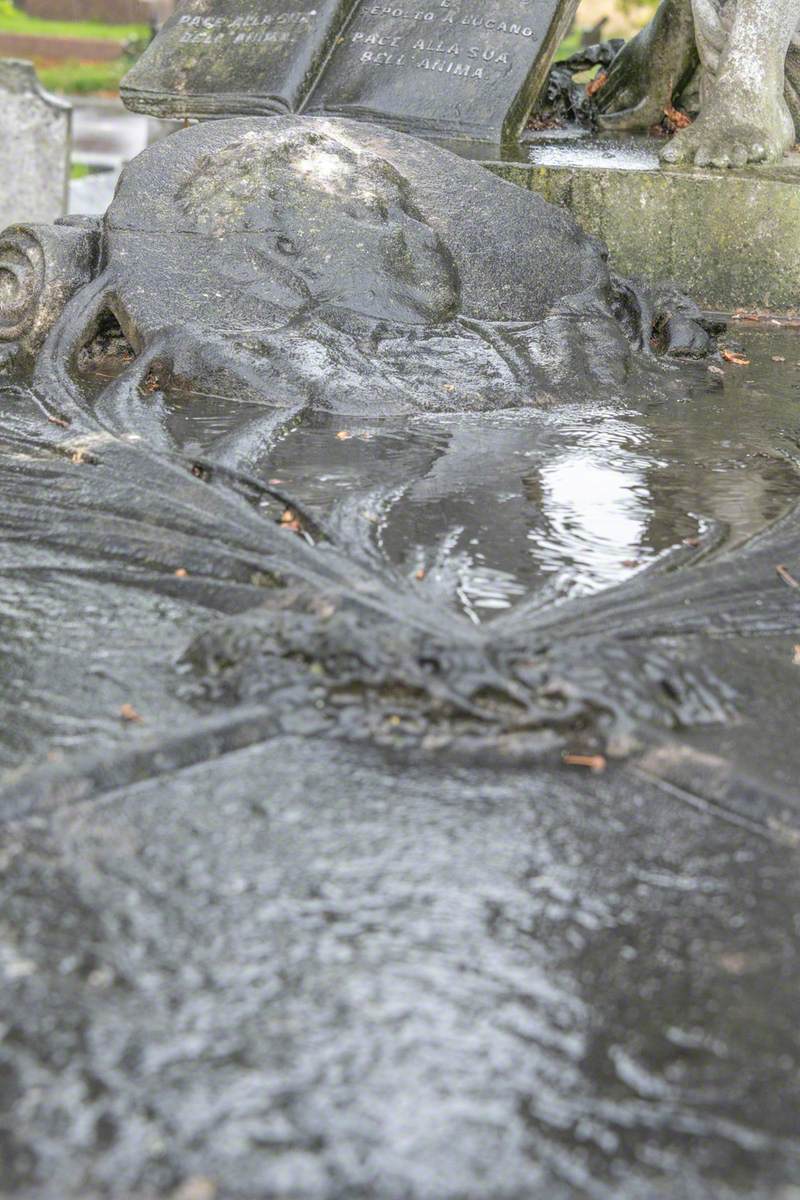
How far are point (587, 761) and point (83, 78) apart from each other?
70.2 feet

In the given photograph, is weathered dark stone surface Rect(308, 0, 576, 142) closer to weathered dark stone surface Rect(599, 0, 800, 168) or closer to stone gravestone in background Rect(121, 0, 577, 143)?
stone gravestone in background Rect(121, 0, 577, 143)

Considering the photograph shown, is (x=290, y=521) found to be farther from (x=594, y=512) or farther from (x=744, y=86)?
(x=744, y=86)

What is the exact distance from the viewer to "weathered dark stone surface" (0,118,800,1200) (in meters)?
1.66

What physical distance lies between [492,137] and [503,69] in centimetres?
37

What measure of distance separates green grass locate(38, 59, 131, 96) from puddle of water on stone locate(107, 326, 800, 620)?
59.3 feet

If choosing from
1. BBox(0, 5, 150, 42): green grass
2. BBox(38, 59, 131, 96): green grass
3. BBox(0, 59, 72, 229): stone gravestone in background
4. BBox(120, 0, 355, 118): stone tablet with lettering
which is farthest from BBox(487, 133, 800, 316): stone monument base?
BBox(0, 5, 150, 42): green grass

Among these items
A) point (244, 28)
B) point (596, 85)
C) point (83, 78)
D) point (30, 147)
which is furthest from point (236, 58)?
point (83, 78)

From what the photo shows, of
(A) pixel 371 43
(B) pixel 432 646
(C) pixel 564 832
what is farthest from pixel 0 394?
(A) pixel 371 43

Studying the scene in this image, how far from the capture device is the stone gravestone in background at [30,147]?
8883 mm

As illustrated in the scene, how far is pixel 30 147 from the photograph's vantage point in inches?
356

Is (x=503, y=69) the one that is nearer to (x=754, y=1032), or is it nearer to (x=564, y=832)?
(x=564, y=832)

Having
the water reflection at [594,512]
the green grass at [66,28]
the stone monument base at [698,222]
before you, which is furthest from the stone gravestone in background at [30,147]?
the green grass at [66,28]

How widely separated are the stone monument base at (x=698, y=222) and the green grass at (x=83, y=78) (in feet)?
53.4

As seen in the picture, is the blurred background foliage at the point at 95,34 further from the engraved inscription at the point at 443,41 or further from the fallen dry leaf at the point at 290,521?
the fallen dry leaf at the point at 290,521
